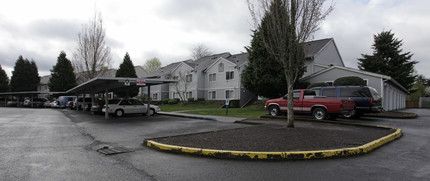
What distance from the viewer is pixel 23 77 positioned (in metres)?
61.4

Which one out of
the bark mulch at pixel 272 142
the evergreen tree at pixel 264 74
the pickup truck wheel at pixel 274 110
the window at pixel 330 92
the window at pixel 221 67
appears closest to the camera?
the bark mulch at pixel 272 142

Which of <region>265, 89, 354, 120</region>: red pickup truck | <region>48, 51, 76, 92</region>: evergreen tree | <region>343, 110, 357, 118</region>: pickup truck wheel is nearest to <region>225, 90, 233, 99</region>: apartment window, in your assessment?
<region>265, 89, 354, 120</region>: red pickup truck

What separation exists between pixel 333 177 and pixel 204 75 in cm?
3552

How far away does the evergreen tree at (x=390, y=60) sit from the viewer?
36.8m

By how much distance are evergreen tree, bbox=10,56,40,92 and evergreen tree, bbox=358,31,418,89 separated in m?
73.0

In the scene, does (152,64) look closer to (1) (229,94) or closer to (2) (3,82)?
(2) (3,82)

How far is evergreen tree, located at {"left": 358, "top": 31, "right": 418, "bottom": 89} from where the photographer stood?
36812 mm

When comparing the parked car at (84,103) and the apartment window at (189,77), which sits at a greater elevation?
the apartment window at (189,77)

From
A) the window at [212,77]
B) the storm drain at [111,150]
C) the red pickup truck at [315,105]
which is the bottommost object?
the storm drain at [111,150]

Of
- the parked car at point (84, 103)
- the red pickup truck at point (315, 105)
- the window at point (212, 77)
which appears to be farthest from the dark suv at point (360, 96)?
the parked car at point (84, 103)

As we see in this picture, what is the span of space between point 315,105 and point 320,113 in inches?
19.0

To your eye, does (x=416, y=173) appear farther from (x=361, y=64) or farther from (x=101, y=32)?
(x=361, y=64)

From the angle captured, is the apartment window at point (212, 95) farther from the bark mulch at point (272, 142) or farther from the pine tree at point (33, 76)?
the pine tree at point (33, 76)

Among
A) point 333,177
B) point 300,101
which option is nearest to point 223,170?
point 333,177
